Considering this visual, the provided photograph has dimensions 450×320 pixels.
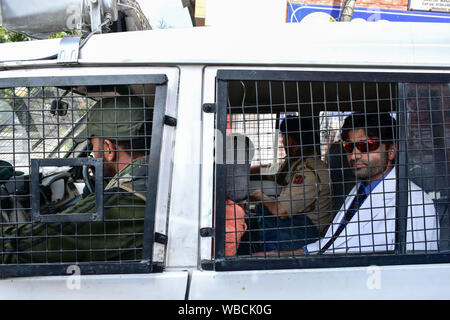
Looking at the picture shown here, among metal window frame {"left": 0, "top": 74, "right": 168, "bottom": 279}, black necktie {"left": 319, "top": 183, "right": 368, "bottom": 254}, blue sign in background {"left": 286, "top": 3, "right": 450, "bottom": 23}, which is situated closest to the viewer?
metal window frame {"left": 0, "top": 74, "right": 168, "bottom": 279}

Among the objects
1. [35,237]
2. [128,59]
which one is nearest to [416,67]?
[128,59]

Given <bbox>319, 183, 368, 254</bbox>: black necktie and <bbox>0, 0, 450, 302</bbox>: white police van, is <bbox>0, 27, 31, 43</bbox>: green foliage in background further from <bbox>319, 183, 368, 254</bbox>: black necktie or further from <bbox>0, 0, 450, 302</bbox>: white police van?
<bbox>319, 183, 368, 254</bbox>: black necktie

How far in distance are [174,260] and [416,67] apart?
4.30ft

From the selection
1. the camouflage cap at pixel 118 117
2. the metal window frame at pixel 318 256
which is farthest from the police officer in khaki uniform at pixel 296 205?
the camouflage cap at pixel 118 117

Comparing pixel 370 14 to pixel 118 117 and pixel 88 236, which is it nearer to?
pixel 118 117

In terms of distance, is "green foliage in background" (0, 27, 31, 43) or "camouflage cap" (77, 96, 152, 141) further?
"green foliage in background" (0, 27, 31, 43)

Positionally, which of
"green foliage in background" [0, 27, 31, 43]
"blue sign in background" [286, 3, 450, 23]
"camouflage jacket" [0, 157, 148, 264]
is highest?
"blue sign in background" [286, 3, 450, 23]

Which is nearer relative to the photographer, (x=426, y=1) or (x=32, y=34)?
(x=32, y=34)

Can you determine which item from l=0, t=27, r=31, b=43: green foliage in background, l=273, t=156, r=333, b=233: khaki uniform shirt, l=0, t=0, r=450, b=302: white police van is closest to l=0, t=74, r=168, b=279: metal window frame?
l=0, t=0, r=450, b=302: white police van

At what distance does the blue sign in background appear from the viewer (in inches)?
265

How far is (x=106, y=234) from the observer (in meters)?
1.52

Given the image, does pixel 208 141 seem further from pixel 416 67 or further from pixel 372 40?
pixel 416 67

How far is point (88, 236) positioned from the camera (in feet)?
5.10

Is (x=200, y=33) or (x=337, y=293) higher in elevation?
(x=200, y=33)
